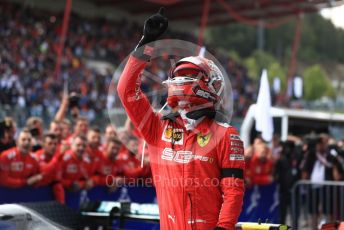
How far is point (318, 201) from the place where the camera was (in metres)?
9.83

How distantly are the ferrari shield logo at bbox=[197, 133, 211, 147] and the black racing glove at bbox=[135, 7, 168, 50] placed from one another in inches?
25.3

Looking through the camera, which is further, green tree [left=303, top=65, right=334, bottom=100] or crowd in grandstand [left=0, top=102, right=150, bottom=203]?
green tree [left=303, top=65, right=334, bottom=100]

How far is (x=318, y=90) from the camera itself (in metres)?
72.0

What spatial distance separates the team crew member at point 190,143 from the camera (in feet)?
11.7

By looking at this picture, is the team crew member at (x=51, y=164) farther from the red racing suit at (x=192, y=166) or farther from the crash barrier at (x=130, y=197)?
the red racing suit at (x=192, y=166)

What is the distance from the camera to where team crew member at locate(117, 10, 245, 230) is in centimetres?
355

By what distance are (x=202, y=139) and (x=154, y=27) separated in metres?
0.73

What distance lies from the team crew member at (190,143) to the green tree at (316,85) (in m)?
68.3

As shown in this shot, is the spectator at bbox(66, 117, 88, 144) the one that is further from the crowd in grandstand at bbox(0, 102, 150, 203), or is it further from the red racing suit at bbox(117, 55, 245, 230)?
the red racing suit at bbox(117, 55, 245, 230)

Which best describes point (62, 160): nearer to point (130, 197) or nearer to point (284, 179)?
point (130, 197)

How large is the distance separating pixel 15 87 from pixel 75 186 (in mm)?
11069

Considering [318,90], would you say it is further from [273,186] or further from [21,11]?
[273,186]

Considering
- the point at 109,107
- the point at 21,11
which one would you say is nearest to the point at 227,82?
the point at 109,107

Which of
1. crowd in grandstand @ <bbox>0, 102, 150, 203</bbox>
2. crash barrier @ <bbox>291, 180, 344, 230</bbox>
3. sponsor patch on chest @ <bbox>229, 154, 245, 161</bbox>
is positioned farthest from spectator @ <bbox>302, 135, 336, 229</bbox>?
sponsor patch on chest @ <bbox>229, 154, 245, 161</bbox>
